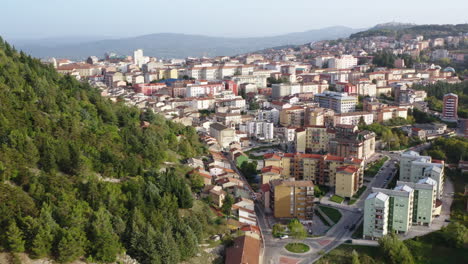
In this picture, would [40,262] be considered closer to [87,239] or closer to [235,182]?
[87,239]

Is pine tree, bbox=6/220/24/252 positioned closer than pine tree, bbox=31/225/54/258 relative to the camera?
Yes

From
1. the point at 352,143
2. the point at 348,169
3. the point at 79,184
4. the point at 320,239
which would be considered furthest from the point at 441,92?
the point at 79,184

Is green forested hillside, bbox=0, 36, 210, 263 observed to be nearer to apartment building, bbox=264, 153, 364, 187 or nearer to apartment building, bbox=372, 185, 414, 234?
apartment building, bbox=264, 153, 364, 187

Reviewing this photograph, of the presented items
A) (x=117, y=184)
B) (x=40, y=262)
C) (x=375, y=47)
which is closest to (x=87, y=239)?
(x=40, y=262)

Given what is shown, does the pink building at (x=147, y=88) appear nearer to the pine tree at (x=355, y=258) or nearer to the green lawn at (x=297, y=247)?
the green lawn at (x=297, y=247)

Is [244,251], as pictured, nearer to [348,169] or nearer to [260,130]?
[348,169]

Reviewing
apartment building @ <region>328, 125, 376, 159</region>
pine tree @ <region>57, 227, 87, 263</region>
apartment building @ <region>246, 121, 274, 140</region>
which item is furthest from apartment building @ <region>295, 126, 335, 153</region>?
pine tree @ <region>57, 227, 87, 263</region>
